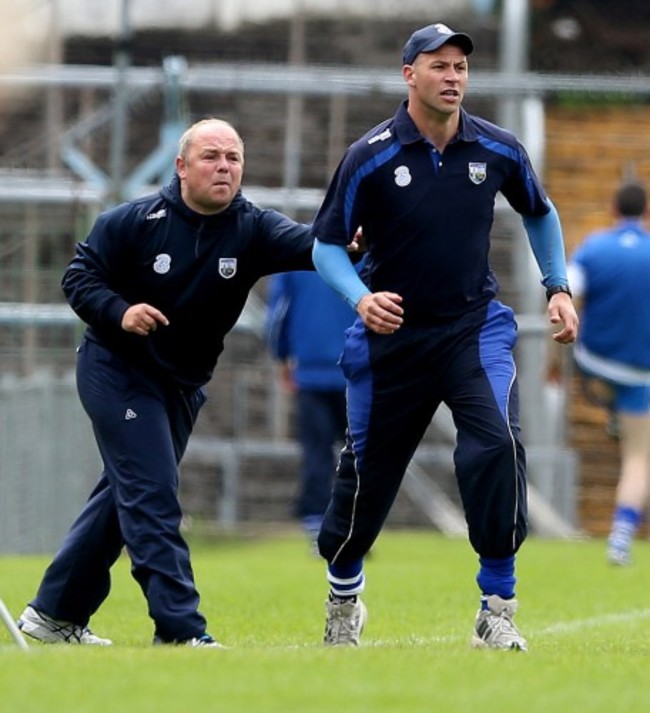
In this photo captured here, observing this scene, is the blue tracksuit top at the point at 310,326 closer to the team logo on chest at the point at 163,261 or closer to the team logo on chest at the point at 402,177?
the team logo on chest at the point at 163,261

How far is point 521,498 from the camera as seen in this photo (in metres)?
8.04

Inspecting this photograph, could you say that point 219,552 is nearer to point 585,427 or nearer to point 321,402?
point 321,402

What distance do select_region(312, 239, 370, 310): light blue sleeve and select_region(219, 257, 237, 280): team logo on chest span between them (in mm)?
368

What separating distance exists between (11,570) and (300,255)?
14.6 feet

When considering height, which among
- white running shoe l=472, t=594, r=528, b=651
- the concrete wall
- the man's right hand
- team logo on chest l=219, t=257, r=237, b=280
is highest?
team logo on chest l=219, t=257, r=237, b=280

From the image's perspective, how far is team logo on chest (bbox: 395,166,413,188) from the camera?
8.07 meters

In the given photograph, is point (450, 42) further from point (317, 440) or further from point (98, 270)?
point (317, 440)

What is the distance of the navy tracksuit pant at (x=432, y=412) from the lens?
7.96 metres

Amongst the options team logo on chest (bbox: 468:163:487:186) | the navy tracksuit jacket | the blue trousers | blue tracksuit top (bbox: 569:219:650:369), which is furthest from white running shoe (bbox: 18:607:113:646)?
blue tracksuit top (bbox: 569:219:650:369)

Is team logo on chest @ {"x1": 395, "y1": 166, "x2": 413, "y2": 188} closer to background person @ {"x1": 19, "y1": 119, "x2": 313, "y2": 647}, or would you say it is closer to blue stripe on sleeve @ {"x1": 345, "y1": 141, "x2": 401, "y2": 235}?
blue stripe on sleeve @ {"x1": 345, "y1": 141, "x2": 401, "y2": 235}

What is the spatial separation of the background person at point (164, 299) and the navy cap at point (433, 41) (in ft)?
2.47

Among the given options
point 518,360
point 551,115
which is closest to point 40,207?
point 518,360

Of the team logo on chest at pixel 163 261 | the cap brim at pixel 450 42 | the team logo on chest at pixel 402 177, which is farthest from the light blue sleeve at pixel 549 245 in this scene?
the team logo on chest at pixel 163 261

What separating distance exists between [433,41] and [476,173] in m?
A: 0.51
